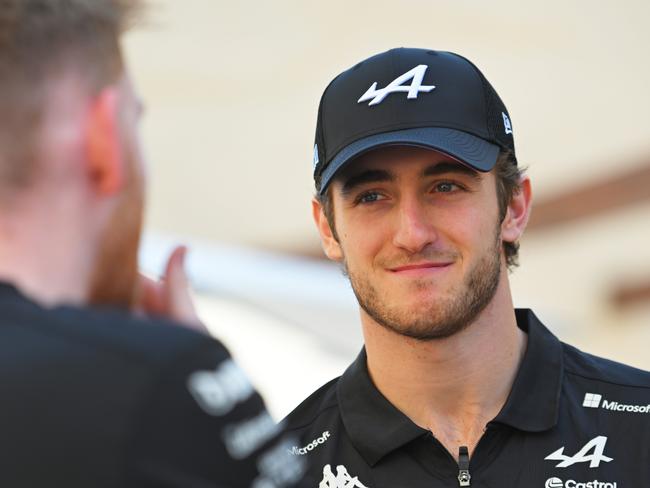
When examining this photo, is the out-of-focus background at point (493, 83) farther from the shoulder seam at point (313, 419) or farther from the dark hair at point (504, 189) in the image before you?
the shoulder seam at point (313, 419)

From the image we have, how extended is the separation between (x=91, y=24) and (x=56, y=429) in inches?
18.8

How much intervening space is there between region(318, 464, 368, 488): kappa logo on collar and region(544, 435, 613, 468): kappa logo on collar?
0.38m

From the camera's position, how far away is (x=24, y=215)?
124cm

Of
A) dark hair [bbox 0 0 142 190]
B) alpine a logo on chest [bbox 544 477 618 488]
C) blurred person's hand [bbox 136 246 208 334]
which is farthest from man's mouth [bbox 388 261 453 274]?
dark hair [bbox 0 0 142 190]

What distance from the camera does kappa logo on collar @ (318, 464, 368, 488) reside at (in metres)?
2.16

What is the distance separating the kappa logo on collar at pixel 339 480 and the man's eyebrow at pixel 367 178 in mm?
589

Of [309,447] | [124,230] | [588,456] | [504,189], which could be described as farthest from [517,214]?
[124,230]

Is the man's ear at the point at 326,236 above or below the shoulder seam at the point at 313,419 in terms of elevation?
above

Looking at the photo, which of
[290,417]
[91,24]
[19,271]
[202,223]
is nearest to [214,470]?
[19,271]

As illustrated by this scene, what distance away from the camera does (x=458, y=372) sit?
2.25 metres

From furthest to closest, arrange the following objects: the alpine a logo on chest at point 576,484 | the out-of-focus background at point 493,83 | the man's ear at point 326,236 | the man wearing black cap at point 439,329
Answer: the out-of-focus background at point 493,83 < the man's ear at point 326,236 < the man wearing black cap at point 439,329 < the alpine a logo on chest at point 576,484

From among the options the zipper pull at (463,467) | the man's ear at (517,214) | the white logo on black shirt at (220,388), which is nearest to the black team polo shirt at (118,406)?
the white logo on black shirt at (220,388)

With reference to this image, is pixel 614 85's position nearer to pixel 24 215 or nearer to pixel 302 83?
pixel 302 83

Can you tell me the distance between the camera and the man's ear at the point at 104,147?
1.27 metres
